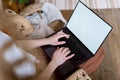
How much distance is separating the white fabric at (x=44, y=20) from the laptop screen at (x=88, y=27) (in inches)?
5.6

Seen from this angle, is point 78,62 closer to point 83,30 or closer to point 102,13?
point 83,30

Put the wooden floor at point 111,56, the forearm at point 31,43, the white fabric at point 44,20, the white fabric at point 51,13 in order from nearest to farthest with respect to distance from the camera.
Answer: the forearm at point 31,43
the white fabric at point 44,20
the white fabric at point 51,13
the wooden floor at point 111,56

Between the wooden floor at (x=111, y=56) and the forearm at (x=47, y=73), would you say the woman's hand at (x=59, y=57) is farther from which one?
the wooden floor at (x=111, y=56)

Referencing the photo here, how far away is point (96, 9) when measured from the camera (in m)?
2.35

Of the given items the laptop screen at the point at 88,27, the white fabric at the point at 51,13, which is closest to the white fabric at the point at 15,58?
the laptop screen at the point at 88,27

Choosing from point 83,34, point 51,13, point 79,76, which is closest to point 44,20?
point 51,13

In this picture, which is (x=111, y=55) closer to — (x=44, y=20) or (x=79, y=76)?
(x=44, y=20)

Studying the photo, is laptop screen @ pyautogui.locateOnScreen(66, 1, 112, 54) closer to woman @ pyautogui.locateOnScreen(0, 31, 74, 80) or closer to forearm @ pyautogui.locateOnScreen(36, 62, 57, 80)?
woman @ pyautogui.locateOnScreen(0, 31, 74, 80)

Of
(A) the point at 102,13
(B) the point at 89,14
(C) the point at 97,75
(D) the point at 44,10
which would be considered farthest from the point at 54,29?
(A) the point at 102,13

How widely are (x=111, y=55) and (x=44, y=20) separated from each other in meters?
0.69

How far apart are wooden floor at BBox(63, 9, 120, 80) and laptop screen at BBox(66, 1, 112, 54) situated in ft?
1.63

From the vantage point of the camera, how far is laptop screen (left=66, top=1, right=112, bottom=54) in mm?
1332

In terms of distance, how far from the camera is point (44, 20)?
159cm

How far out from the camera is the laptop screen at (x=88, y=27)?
1.33 metres
